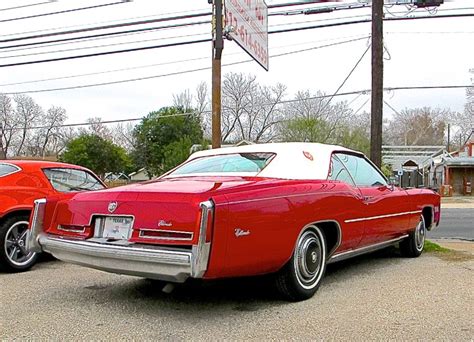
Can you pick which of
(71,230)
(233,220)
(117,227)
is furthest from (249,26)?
(233,220)

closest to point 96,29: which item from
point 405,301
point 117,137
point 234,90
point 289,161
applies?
point 289,161

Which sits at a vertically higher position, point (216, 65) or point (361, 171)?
point (216, 65)

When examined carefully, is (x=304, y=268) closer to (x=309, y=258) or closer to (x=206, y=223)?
(x=309, y=258)

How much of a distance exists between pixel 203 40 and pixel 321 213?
40.9 ft

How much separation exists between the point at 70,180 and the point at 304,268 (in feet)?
13.2

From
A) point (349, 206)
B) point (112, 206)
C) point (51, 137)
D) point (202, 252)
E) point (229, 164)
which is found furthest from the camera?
point (51, 137)

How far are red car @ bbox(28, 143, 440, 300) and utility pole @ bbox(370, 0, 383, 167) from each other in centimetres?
325

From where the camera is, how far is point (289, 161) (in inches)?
207

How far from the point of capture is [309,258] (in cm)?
474

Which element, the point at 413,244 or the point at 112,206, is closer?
the point at 112,206

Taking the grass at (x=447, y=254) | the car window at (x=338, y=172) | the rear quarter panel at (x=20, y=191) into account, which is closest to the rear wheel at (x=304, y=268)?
the car window at (x=338, y=172)

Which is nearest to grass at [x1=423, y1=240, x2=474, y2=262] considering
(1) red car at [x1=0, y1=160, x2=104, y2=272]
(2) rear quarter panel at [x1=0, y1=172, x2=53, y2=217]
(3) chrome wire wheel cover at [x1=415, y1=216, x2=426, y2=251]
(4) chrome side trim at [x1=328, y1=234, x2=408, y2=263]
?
(3) chrome wire wheel cover at [x1=415, y1=216, x2=426, y2=251]

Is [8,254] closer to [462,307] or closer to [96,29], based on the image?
[462,307]

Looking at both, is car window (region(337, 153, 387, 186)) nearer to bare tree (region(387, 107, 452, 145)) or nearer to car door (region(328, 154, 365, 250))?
car door (region(328, 154, 365, 250))
